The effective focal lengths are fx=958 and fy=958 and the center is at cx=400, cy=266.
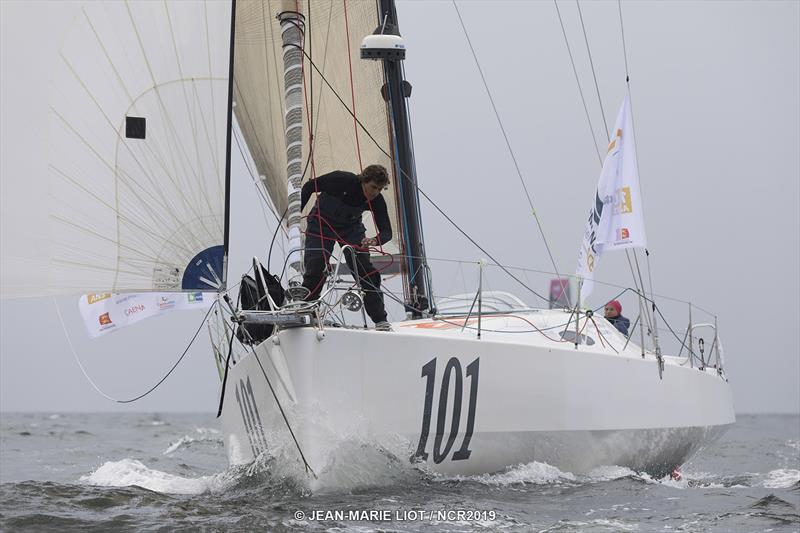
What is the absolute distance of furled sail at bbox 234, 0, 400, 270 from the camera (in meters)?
7.75

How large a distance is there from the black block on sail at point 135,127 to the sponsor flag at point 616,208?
3.52 metres

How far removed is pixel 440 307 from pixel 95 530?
4.17 m

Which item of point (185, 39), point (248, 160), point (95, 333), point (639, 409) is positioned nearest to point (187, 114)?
point (185, 39)

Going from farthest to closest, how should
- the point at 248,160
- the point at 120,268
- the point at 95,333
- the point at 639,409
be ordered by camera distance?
the point at 95,333 < the point at 248,160 < the point at 639,409 < the point at 120,268

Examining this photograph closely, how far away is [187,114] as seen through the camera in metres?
5.28

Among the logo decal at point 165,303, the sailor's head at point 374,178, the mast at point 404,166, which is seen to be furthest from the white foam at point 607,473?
the logo decal at point 165,303

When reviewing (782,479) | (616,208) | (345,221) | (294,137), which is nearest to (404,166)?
(616,208)

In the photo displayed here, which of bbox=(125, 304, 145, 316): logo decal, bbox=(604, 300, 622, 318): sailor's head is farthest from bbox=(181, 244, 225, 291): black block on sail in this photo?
bbox=(604, 300, 622, 318): sailor's head

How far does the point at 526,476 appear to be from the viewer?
5484 mm

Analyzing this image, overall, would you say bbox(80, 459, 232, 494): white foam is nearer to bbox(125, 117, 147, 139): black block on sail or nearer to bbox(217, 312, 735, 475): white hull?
bbox(217, 312, 735, 475): white hull

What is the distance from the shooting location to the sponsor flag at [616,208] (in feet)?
24.1

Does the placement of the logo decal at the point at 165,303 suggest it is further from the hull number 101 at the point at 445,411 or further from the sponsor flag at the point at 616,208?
the hull number 101 at the point at 445,411

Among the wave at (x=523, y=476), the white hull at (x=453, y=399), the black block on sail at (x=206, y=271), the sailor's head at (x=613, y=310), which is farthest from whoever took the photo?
the sailor's head at (x=613, y=310)

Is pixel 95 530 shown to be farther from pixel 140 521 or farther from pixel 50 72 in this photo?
pixel 50 72
